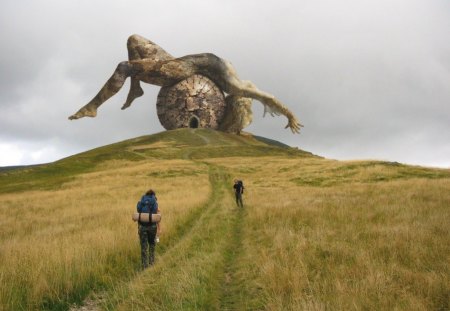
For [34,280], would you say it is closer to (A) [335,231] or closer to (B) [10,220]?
(A) [335,231]

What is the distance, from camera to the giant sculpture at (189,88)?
232ft

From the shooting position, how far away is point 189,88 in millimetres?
74938

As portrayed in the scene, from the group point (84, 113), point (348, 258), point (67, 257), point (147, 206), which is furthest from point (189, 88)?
point (348, 258)

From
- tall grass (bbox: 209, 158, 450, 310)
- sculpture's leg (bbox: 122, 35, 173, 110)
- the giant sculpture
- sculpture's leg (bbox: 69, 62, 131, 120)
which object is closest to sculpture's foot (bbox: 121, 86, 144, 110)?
the giant sculpture

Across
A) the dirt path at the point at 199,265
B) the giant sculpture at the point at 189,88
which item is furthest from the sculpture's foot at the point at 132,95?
the dirt path at the point at 199,265

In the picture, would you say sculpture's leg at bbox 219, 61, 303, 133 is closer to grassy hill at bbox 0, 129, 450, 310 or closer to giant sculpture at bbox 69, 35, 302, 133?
giant sculpture at bbox 69, 35, 302, 133

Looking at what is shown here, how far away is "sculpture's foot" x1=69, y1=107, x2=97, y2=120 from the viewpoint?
227 feet

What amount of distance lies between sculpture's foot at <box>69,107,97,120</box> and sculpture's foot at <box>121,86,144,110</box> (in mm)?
8831

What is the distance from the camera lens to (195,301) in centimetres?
626

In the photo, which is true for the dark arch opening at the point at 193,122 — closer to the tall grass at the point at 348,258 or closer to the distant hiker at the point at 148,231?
the tall grass at the point at 348,258

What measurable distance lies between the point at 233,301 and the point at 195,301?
2.52ft

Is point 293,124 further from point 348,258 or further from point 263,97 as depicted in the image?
point 348,258

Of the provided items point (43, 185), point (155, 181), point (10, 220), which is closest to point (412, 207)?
point (10, 220)

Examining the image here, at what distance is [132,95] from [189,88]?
38.2 feet
